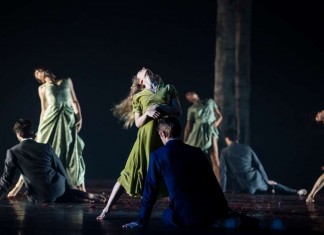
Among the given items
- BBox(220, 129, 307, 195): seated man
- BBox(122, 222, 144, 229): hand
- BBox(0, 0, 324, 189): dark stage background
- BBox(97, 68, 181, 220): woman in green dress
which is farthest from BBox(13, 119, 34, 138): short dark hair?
BBox(0, 0, 324, 189): dark stage background

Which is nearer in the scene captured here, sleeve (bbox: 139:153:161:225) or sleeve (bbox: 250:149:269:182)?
sleeve (bbox: 139:153:161:225)

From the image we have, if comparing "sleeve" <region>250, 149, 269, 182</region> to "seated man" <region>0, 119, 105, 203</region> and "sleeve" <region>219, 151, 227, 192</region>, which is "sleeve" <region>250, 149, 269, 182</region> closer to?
"sleeve" <region>219, 151, 227, 192</region>

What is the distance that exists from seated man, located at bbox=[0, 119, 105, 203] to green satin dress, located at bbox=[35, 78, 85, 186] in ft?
6.90

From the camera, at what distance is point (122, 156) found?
19.3m

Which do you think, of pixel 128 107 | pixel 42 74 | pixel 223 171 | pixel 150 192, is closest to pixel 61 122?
pixel 42 74

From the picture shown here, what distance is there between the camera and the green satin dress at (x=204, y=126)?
1455 cm

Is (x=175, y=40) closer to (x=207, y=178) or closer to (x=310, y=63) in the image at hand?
(x=310, y=63)

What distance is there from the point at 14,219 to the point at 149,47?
13.3m

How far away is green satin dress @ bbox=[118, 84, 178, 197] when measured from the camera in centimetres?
693

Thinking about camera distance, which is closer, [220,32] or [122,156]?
[220,32]

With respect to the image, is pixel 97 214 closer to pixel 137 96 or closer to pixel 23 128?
pixel 137 96

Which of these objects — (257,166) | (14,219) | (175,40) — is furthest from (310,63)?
(14,219)

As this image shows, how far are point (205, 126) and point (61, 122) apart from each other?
3.86 metres

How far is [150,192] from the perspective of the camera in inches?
226
